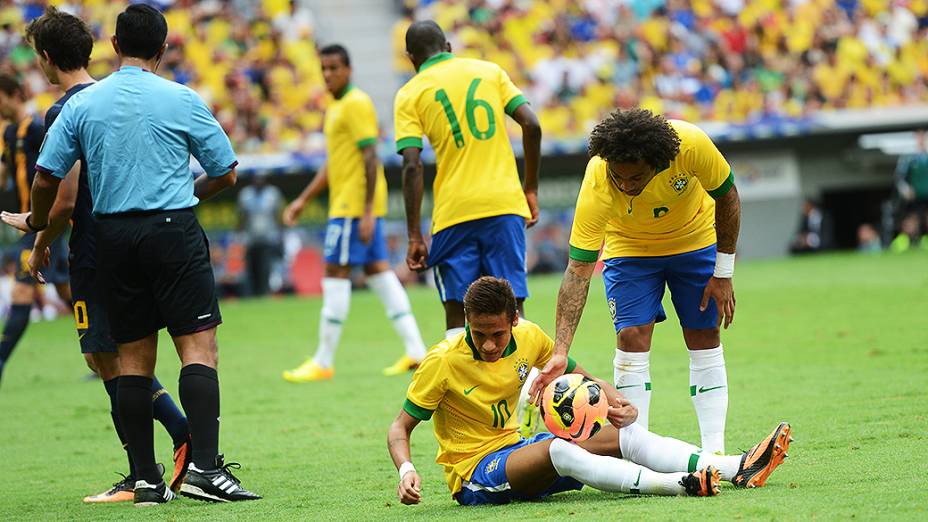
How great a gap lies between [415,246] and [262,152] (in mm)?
15039

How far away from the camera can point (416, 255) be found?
8250mm

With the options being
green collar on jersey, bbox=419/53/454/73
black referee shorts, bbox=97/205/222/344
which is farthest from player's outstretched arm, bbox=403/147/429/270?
black referee shorts, bbox=97/205/222/344

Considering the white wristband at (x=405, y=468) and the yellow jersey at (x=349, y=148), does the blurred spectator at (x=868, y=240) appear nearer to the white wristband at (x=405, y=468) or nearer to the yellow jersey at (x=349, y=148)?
the yellow jersey at (x=349, y=148)

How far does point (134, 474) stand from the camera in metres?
6.59

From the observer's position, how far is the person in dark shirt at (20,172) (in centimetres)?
945

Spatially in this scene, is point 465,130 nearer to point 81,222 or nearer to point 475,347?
point 81,222

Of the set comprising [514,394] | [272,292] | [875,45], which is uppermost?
[875,45]

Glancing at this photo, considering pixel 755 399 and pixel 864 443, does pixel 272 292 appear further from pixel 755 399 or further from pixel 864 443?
pixel 864 443

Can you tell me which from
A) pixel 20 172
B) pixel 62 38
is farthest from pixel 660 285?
pixel 20 172

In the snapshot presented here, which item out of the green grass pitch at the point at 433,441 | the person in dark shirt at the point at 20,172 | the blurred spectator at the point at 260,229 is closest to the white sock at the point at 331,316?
the green grass pitch at the point at 433,441

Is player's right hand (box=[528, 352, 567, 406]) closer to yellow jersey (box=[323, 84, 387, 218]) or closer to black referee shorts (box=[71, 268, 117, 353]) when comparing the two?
black referee shorts (box=[71, 268, 117, 353])

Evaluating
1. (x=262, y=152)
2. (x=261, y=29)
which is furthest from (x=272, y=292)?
(x=261, y=29)

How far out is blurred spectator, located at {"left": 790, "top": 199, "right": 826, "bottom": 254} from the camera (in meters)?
25.4

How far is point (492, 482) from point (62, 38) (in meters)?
3.07
